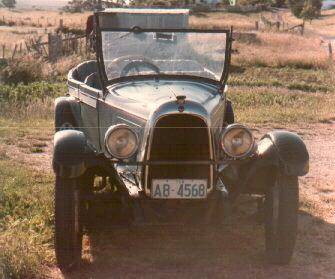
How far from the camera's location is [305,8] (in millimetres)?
63281

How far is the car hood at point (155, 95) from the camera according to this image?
563cm

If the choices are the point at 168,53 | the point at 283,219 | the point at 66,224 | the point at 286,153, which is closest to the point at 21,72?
the point at 168,53

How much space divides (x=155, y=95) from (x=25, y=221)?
5.57 feet

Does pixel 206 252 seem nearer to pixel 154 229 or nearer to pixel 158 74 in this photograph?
pixel 154 229

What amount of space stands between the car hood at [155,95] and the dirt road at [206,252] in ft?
3.29

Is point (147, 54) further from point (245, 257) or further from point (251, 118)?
point (251, 118)

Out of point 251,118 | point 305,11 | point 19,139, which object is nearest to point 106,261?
point 19,139

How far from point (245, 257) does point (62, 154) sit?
1.78 m

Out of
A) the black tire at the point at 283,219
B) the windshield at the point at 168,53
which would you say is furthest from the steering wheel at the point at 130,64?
the black tire at the point at 283,219

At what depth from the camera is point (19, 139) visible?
10438 mm

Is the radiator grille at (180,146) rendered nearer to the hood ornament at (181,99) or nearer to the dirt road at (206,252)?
the hood ornament at (181,99)

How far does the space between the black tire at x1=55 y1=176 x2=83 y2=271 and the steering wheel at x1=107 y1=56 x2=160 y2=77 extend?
1.65 meters

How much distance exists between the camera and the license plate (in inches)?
210

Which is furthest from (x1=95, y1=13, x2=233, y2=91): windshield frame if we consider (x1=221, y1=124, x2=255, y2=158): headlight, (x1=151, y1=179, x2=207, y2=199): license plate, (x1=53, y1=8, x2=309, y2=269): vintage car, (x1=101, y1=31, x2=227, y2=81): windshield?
(x1=151, y1=179, x2=207, y2=199): license plate
